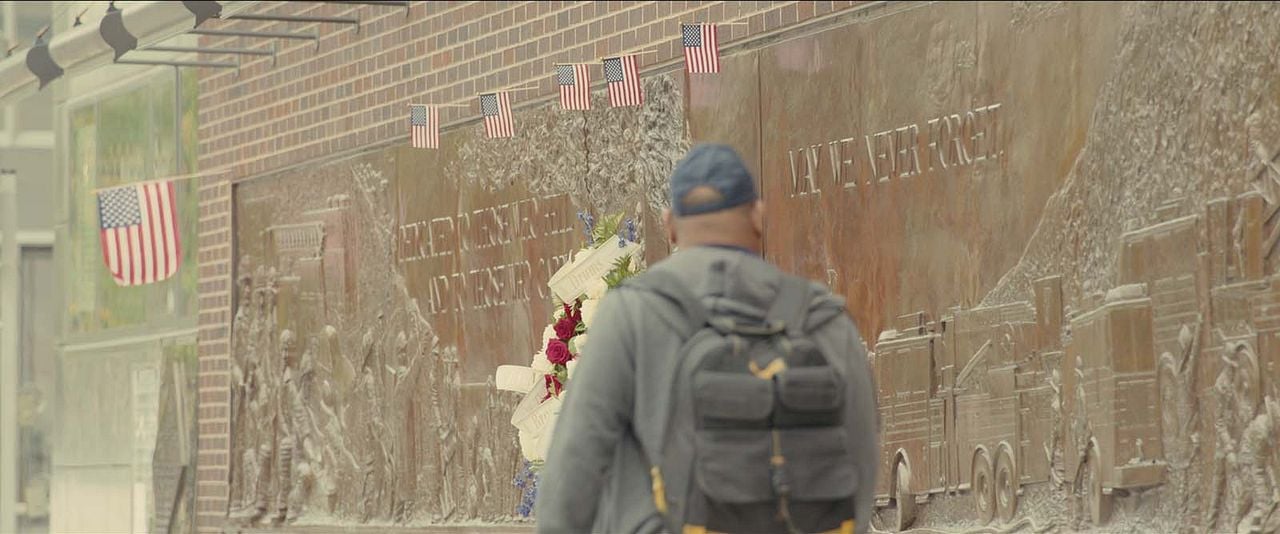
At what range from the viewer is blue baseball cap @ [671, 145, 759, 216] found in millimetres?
4500

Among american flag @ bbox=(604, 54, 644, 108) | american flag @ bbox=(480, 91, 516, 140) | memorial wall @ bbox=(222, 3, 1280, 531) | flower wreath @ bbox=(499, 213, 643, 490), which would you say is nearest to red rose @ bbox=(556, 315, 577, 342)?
flower wreath @ bbox=(499, 213, 643, 490)

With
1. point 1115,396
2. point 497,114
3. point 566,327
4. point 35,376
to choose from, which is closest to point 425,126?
point 497,114

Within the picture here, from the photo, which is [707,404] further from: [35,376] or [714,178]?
[35,376]

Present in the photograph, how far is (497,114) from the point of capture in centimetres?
1156

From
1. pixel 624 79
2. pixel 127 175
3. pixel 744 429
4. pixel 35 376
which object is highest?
pixel 127 175

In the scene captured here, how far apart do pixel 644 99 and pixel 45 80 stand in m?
6.56

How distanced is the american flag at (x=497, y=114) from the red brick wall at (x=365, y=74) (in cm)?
11

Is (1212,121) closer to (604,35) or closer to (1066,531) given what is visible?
(1066,531)

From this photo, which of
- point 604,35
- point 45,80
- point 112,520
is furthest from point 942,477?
point 112,520

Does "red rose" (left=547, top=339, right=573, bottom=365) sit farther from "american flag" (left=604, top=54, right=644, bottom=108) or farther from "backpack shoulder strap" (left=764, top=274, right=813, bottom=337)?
"backpack shoulder strap" (left=764, top=274, right=813, bottom=337)

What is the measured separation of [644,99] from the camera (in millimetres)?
10383

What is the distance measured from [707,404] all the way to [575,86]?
6446 millimetres

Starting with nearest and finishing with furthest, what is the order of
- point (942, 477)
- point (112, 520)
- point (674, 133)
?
point (942, 477) < point (674, 133) < point (112, 520)

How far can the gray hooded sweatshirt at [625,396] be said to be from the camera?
14.5 ft
